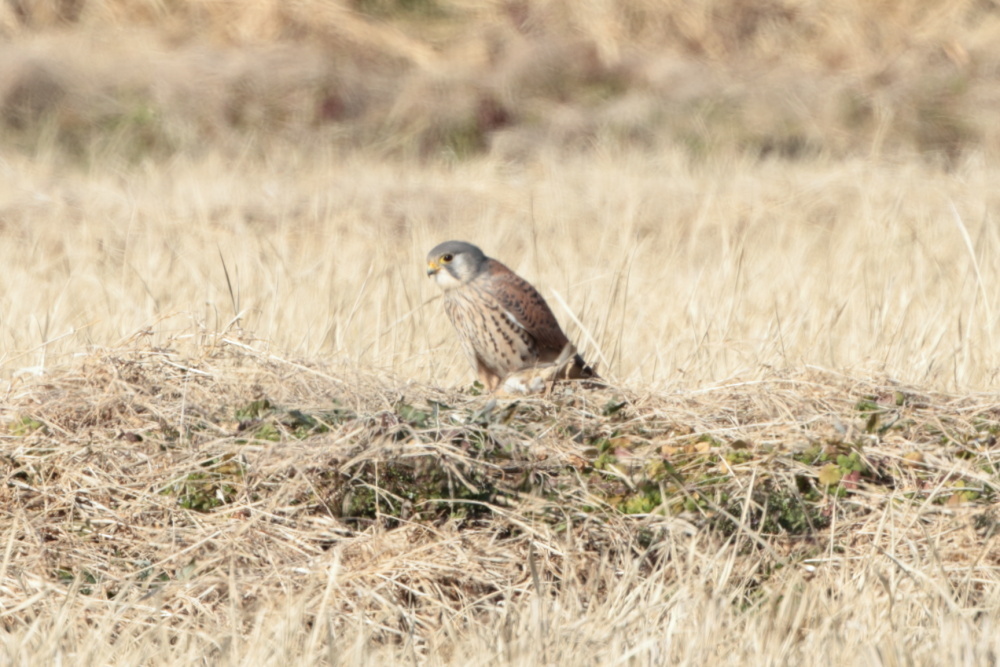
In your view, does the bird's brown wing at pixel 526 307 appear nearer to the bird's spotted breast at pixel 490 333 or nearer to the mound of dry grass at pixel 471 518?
the bird's spotted breast at pixel 490 333

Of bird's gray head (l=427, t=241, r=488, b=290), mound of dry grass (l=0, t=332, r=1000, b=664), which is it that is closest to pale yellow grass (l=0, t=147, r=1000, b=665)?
mound of dry grass (l=0, t=332, r=1000, b=664)

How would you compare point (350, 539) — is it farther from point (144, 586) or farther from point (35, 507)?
point (35, 507)

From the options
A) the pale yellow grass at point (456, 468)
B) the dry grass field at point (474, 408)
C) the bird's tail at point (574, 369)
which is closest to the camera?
the pale yellow grass at point (456, 468)

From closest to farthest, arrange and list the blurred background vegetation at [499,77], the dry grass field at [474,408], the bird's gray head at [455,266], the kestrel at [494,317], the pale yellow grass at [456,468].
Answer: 1. the pale yellow grass at [456,468]
2. the dry grass field at [474,408]
3. the kestrel at [494,317]
4. the bird's gray head at [455,266]
5. the blurred background vegetation at [499,77]

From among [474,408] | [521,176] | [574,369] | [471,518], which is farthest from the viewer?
[521,176]

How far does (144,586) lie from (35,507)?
44cm

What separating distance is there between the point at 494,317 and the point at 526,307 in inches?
4.5

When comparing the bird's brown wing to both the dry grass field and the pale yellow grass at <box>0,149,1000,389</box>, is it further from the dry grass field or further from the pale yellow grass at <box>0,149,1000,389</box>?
the dry grass field

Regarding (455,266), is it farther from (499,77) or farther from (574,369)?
(499,77)

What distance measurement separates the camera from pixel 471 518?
10.6 ft

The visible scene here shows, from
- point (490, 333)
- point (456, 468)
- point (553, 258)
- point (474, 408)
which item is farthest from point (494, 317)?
point (553, 258)

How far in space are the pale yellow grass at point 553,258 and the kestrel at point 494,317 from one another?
0.44ft

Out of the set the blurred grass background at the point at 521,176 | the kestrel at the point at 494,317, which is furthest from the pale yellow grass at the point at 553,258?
the kestrel at the point at 494,317

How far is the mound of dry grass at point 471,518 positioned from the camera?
2754mm
